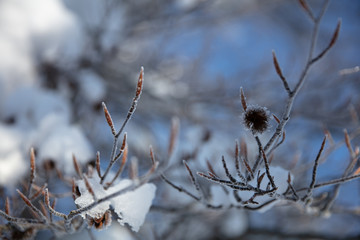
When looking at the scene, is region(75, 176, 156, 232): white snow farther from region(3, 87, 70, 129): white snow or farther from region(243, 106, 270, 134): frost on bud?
region(3, 87, 70, 129): white snow

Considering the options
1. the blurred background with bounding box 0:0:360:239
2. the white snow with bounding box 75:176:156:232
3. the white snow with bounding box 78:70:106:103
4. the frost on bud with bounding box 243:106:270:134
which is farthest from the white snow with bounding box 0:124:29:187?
the frost on bud with bounding box 243:106:270:134

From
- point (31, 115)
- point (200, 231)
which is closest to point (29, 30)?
point (31, 115)

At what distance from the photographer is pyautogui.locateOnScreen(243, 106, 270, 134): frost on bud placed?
2.99 feet

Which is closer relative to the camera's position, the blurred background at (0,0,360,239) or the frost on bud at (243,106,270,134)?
the frost on bud at (243,106,270,134)

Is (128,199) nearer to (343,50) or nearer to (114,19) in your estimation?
(114,19)

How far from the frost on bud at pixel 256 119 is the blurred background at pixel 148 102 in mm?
652

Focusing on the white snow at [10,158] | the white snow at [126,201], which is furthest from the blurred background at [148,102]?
the white snow at [126,201]

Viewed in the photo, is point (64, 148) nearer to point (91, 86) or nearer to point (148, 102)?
point (91, 86)

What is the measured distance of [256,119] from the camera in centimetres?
91

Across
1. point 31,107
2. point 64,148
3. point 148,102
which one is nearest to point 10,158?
point 64,148

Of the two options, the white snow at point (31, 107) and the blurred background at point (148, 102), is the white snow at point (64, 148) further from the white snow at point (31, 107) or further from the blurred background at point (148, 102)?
the white snow at point (31, 107)

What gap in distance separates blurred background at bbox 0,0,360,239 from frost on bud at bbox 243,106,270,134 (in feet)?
2.14

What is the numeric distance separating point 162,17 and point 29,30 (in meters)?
1.26

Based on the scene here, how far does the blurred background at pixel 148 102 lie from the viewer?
1962 mm
